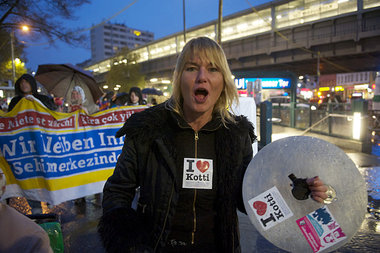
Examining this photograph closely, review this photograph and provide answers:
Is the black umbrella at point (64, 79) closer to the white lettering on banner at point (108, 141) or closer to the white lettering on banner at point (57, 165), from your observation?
the white lettering on banner at point (108, 141)

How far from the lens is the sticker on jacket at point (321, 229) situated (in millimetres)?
1241

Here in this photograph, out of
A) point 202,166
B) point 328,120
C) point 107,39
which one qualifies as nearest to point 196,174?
point 202,166

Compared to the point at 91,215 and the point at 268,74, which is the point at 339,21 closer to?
the point at 268,74

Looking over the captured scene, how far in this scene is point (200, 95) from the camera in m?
1.58

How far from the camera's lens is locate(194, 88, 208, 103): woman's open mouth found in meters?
1.56

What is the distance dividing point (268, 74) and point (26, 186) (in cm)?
1506

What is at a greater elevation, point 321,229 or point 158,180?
point 158,180

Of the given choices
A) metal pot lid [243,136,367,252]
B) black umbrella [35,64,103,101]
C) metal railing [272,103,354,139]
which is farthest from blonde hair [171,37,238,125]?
metal railing [272,103,354,139]

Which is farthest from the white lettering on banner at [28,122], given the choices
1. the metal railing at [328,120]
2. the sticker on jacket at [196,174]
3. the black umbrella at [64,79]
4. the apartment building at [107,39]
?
the apartment building at [107,39]

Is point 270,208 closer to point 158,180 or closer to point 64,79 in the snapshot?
point 158,180

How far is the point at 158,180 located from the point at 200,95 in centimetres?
56

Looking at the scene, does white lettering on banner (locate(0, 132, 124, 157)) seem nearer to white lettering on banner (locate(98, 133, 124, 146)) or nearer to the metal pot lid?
white lettering on banner (locate(98, 133, 124, 146))

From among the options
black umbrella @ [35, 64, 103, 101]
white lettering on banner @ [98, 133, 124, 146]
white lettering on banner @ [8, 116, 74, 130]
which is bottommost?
white lettering on banner @ [98, 133, 124, 146]

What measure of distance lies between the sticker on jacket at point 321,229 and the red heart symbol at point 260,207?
0.59 ft
